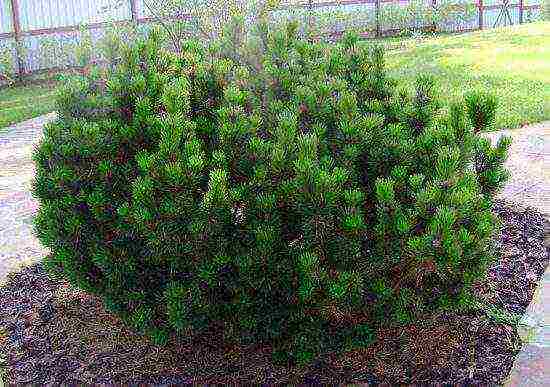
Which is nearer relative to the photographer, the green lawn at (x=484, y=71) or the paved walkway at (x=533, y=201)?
the paved walkway at (x=533, y=201)

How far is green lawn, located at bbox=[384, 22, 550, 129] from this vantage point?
9.47 m

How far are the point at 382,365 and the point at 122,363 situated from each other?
129 cm

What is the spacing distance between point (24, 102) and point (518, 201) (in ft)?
33.2

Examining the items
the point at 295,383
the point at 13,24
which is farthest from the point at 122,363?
the point at 13,24

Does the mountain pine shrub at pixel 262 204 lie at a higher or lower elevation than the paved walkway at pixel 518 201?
higher

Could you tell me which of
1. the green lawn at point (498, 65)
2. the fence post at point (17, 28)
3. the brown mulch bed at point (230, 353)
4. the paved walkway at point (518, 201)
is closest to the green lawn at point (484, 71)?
the green lawn at point (498, 65)

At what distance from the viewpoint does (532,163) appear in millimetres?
6836

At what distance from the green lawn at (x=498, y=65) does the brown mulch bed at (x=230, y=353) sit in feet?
16.1

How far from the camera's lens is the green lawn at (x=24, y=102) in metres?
11.9

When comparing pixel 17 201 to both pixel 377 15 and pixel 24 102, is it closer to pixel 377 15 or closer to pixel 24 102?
pixel 24 102

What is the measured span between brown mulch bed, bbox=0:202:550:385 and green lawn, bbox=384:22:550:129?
16.1 ft

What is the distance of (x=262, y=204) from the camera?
3.06 meters

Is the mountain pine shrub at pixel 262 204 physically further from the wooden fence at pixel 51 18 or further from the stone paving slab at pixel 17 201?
the wooden fence at pixel 51 18

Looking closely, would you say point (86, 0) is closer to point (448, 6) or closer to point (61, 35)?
point (61, 35)
